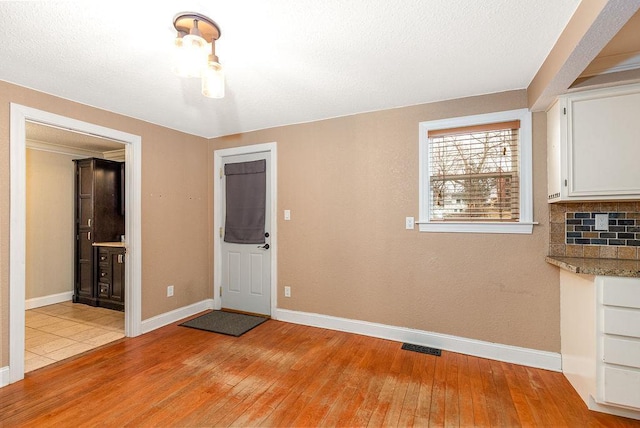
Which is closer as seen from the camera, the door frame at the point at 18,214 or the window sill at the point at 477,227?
the door frame at the point at 18,214

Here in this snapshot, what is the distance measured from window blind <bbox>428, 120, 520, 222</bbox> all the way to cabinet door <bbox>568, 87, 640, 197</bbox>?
17.7 inches

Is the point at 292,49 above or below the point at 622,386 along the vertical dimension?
above

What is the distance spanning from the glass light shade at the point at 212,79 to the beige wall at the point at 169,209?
194 cm

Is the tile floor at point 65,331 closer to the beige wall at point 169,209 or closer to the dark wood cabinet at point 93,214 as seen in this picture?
the dark wood cabinet at point 93,214

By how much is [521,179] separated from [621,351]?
1.36m

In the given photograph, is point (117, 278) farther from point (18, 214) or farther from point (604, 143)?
point (604, 143)

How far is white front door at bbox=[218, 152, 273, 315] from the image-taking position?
371cm

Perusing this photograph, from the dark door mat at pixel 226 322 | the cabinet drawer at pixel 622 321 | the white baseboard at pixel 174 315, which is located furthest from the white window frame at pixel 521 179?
the white baseboard at pixel 174 315

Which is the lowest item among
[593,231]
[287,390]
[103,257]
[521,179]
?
[287,390]

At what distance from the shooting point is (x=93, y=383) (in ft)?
7.43

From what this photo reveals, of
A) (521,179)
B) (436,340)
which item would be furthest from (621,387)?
(521,179)

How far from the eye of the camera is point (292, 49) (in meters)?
1.92

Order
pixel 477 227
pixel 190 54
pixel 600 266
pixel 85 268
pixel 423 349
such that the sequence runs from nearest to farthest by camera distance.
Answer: pixel 190 54
pixel 600 266
pixel 477 227
pixel 423 349
pixel 85 268

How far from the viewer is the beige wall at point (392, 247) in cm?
253
